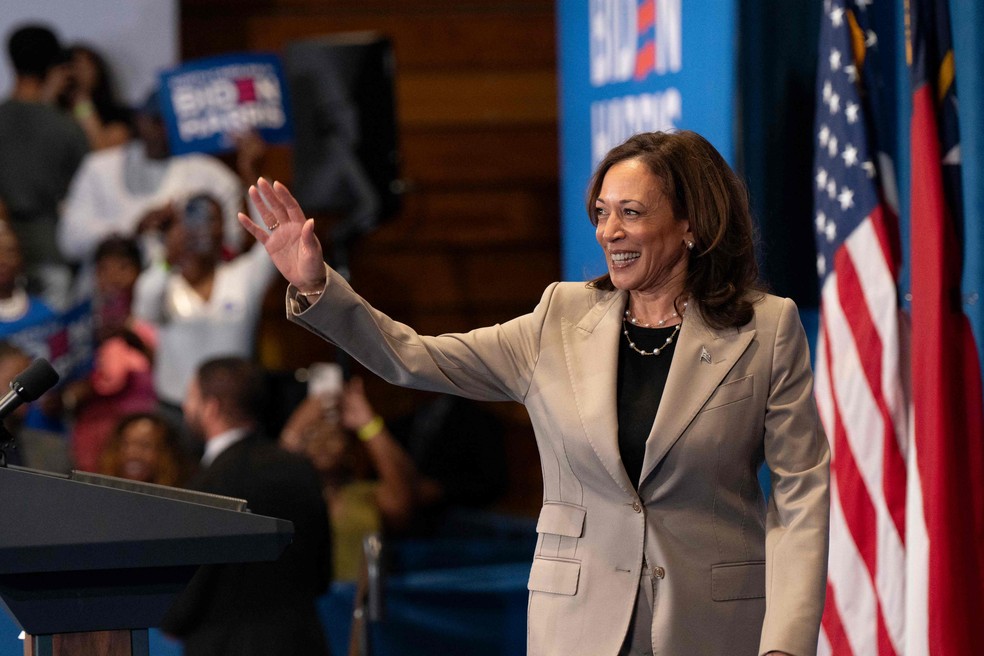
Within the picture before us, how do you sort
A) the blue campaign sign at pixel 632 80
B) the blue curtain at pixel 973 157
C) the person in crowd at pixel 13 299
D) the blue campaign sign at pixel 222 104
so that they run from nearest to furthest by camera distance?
the blue curtain at pixel 973 157 → the blue campaign sign at pixel 632 80 → the person in crowd at pixel 13 299 → the blue campaign sign at pixel 222 104

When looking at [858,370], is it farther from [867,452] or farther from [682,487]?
[682,487]

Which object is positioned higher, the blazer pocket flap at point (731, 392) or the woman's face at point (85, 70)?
the woman's face at point (85, 70)

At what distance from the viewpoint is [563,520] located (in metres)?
2.17

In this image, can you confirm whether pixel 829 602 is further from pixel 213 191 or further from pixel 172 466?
pixel 213 191

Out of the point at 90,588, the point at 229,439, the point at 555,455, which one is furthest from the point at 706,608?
the point at 229,439

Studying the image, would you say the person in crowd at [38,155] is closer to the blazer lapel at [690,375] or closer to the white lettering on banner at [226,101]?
the white lettering on banner at [226,101]

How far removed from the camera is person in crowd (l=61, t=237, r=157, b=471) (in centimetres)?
586

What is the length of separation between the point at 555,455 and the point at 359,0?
18.8 ft

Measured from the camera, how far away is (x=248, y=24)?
7535 millimetres

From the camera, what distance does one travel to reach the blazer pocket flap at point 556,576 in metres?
2.15

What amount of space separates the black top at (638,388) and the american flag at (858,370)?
1150 millimetres

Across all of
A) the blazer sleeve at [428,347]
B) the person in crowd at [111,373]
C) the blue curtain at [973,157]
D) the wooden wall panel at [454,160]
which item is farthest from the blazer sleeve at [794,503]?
the wooden wall panel at [454,160]

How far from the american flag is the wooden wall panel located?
4229 millimetres

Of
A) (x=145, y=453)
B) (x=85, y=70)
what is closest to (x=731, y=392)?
(x=145, y=453)
